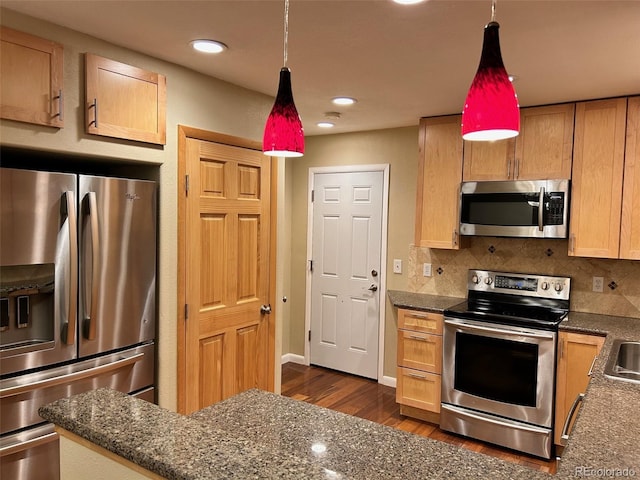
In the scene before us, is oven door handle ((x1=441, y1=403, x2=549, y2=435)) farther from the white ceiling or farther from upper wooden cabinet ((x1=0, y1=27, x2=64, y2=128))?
upper wooden cabinet ((x1=0, y1=27, x2=64, y2=128))

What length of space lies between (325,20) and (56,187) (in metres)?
1.34

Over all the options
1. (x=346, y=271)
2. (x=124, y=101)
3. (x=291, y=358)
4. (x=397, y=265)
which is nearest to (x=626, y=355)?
(x=397, y=265)

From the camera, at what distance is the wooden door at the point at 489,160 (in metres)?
3.47

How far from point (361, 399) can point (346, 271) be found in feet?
3.91

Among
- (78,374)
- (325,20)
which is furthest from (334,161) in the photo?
(78,374)

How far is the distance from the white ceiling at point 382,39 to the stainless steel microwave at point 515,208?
0.62m

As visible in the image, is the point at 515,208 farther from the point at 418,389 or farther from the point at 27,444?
the point at 27,444

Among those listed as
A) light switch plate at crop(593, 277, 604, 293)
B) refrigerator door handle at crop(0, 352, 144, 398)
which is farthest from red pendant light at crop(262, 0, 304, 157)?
light switch plate at crop(593, 277, 604, 293)

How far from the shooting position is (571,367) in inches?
119

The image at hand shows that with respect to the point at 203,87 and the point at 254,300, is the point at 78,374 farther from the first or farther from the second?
the point at 203,87

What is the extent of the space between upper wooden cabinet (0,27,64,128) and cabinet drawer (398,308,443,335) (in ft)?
8.61

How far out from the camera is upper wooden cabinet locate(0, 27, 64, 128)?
1.89 metres

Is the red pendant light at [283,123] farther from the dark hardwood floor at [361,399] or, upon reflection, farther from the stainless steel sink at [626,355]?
the dark hardwood floor at [361,399]

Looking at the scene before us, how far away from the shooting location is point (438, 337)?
3547 mm
